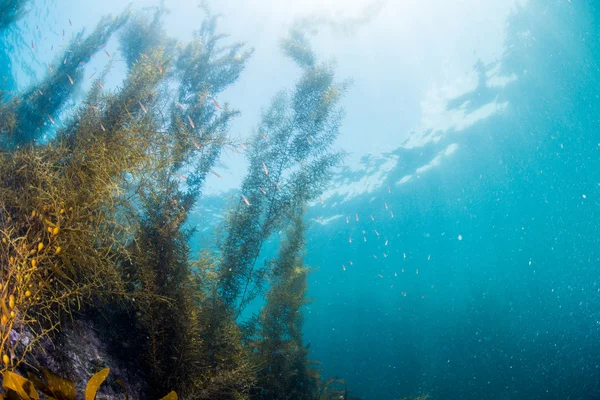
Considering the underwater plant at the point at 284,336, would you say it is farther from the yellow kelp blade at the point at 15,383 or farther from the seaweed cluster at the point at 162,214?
the yellow kelp blade at the point at 15,383

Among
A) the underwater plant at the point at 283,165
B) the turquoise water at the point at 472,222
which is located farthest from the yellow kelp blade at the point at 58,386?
the turquoise water at the point at 472,222

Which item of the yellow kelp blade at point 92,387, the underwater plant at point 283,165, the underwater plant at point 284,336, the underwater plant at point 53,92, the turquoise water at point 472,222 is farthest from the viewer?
the turquoise water at point 472,222

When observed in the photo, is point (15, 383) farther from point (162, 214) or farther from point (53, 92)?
point (53, 92)

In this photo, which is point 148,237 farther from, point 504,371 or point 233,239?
point 504,371

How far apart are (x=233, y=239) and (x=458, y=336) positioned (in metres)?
40.7

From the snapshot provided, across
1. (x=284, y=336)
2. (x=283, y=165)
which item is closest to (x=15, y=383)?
(x=283, y=165)

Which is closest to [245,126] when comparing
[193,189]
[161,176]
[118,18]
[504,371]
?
[118,18]

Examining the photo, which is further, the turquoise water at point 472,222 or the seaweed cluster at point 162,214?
the turquoise water at point 472,222

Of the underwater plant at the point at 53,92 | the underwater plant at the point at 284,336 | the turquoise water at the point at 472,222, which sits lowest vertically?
the underwater plant at the point at 284,336

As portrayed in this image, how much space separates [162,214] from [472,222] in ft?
122

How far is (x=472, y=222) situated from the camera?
3319 centimetres

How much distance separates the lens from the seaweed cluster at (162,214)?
251cm

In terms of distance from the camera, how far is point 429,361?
1320 inches

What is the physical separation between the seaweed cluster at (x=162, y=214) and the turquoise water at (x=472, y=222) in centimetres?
226
